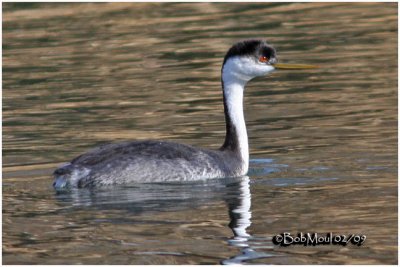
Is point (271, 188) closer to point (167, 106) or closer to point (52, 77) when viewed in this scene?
point (167, 106)

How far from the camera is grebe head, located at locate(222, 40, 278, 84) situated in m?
13.2

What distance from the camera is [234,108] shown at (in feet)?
44.0

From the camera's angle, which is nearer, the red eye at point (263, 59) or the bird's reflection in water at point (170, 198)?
the bird's reflection in water at point (170, 198)

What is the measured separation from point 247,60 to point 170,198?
2046 mm

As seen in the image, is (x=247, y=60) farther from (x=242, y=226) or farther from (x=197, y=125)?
(x=242, y=226)

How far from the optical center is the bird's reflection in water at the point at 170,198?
1111 cm

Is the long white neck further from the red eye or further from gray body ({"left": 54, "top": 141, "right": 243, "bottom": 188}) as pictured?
gray body ({"left": 54, "top": 141, "right": 243, "bottom": 188})

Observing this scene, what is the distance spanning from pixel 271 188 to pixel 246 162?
3.35 feet

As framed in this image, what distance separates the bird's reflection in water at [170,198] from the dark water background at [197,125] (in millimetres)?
19

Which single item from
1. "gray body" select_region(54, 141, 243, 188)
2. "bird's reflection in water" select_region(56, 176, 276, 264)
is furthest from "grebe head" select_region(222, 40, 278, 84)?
"bird's reflection in water" select_region(56, 176, 276, 264)

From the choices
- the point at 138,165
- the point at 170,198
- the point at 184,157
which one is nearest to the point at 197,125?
the point at 184,157

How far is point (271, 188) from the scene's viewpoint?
39.8ft

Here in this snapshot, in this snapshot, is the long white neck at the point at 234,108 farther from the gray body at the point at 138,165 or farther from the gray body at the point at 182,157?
the gray body at the point at 138,165

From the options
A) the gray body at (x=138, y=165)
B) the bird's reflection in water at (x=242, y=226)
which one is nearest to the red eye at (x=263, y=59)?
the gray body at (x=138, y=165)
